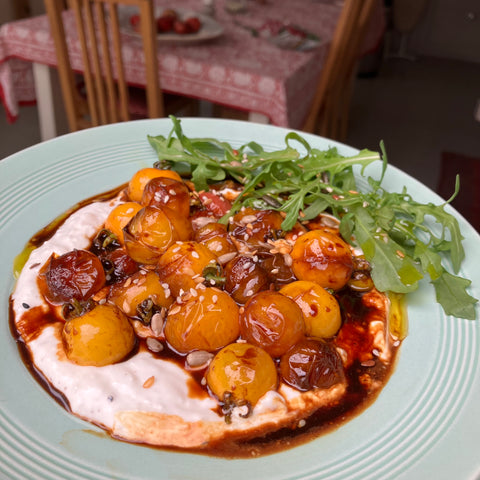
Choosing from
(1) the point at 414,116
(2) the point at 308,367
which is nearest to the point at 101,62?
(2) the point at 308,367

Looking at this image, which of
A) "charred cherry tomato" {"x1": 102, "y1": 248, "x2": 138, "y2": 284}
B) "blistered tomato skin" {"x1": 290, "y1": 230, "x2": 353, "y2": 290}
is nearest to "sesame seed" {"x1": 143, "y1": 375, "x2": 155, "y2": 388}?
"charred cherry tomato" {"x1": 102, "y1": 248, "x2": 138, "y2": 284}

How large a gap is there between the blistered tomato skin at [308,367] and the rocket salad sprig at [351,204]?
35 cm

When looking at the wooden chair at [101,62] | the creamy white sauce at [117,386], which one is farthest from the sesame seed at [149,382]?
the wooden chair at [101,62]

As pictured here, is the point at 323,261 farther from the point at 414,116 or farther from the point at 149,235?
the point at 414,116

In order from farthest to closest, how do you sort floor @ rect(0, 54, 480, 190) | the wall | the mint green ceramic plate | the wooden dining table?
the wall, floor @ rect(0, 54, 480, 190), the wooden dining table, the mint green ceramic plate

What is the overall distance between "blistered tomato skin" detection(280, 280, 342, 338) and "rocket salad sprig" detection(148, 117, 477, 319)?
0.66ft

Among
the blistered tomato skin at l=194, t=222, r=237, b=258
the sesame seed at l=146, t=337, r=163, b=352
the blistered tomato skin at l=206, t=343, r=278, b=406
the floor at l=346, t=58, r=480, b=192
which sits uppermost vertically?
the blistered tomato skin at l=194, t=222, r=237, b=258

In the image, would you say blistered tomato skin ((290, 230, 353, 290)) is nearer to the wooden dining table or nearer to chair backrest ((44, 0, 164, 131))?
the wooden dining table

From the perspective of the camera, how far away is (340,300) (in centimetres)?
145

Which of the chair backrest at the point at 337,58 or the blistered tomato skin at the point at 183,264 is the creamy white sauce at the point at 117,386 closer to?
the blistered tomato skin at the point at 183,264

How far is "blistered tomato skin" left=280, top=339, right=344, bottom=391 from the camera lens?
1.15m

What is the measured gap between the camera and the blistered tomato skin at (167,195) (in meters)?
1.51

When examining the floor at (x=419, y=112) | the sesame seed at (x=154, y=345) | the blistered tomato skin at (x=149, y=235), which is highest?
the blistered tomato skin at (x=149, y=235)

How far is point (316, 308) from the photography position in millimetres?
1271
